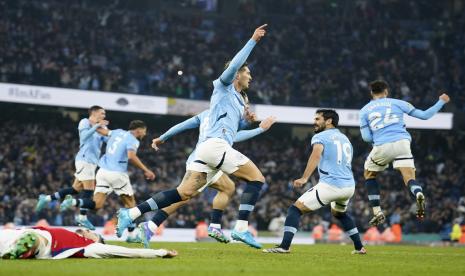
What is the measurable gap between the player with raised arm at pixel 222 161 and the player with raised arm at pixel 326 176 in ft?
2.56

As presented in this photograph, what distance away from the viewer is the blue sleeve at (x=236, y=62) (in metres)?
10.3

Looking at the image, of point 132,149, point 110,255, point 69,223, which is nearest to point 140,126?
point 132,149

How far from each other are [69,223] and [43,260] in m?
17.9

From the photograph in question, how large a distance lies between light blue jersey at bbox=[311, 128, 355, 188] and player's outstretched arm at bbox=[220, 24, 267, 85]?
73.9 inches

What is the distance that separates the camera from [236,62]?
10.3 metres

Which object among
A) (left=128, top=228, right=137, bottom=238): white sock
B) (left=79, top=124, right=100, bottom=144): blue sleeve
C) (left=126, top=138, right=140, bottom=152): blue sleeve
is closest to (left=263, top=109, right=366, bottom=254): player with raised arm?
(left=128, top=228, right=137, bottom=238): white sock

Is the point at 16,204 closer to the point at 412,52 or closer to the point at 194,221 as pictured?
the point at 194,221

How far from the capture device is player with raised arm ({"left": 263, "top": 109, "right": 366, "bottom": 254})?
11602 mm

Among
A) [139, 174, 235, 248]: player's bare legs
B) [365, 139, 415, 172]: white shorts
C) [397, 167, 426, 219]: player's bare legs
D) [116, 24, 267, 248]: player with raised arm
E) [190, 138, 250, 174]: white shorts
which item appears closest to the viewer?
[116, 24, 267, 248]: player with raised arm

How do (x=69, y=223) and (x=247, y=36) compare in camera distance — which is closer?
(x=69, y=223)

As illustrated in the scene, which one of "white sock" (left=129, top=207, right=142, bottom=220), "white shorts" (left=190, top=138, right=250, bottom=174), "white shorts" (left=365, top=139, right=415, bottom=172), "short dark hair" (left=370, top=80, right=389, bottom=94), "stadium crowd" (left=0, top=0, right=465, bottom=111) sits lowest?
"white sock" (left=129, top=207, right=142, bottom=220)

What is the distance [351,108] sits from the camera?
35531 millimetres

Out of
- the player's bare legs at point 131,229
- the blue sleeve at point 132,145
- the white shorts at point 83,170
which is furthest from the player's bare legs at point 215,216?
the white shorts at point 83,170

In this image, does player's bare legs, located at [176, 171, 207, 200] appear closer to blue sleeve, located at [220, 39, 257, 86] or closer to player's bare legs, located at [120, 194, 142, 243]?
blue sleeve, located at [220, 39, 257, 86]
